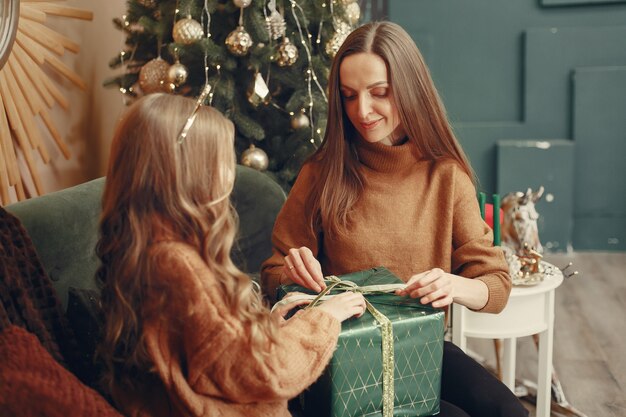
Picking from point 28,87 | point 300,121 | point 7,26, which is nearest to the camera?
point 7,26

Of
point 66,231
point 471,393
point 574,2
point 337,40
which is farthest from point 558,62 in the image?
point 66,231

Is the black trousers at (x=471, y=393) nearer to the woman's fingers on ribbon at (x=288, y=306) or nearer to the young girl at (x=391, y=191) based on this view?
the young girl at (x=391, y=191)

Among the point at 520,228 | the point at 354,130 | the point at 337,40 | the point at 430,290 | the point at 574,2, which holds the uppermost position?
the point at 574,2

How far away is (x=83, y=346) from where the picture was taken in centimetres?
140

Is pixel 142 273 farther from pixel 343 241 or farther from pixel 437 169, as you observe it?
pixel 437 169

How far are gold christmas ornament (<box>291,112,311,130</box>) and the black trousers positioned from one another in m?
1.28

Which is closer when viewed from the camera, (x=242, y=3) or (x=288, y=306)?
(x=288, y=306)

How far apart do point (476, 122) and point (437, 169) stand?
3.26 meters

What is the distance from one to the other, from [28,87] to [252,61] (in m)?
0.76

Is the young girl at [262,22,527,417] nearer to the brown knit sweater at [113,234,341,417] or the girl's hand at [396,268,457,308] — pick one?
the girl's hand at [396,268,457,308]

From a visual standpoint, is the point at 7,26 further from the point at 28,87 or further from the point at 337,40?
the point at 337,40

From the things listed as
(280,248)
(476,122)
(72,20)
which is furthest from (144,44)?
(476,122)

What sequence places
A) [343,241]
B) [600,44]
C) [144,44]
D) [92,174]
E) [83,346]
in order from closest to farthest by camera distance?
→ [83,346]
[343,241]
[144,44]
[92,174]
[600,44]

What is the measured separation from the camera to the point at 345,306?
130cm
